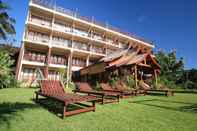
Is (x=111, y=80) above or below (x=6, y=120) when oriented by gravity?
above

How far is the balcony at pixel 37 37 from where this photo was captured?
76.7ft

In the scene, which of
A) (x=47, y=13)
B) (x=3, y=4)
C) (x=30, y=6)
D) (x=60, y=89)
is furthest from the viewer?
(x=47, y=13)

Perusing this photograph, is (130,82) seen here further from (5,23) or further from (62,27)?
(62,27)

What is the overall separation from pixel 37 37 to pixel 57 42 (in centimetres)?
331

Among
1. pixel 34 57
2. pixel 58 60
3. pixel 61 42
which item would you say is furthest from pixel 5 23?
pixel 58 60

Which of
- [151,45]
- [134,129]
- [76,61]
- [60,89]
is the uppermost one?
[151,45]

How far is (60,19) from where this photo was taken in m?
27.3

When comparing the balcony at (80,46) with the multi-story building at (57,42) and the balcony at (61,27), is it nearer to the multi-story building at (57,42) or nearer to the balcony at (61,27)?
the multi-story building at (57,42)

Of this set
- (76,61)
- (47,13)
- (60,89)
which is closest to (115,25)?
(76,61)

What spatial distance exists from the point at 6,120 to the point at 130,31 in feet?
116

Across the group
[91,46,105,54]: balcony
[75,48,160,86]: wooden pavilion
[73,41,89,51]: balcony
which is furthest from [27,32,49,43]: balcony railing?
[91,46,105,54]: balcony

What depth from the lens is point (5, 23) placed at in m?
15.7

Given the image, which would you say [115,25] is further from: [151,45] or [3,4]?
[3,4]

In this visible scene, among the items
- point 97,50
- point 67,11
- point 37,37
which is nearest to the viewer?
point 37,37
